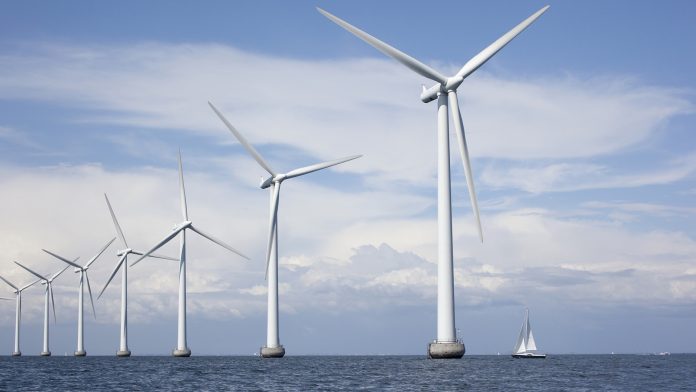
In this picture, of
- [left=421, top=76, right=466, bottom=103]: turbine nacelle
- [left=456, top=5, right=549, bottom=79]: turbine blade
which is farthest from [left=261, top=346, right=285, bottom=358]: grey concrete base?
[left=456, top=5, right=549, bottom=79]: turbine blade

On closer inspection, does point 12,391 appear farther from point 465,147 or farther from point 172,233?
point 172,233

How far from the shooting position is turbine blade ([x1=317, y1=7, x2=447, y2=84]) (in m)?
99.7

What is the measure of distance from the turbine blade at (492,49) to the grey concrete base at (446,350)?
3363 centimetres

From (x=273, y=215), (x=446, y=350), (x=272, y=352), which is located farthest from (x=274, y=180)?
(x=446, y=350)

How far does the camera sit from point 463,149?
103 m

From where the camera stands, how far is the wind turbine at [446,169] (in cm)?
10250

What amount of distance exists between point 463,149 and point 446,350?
2365cm

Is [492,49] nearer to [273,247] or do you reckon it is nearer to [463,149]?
[463,149]

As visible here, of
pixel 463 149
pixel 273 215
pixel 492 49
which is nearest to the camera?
pixel 463 149

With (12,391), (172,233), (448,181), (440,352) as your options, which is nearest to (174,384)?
(12,391)

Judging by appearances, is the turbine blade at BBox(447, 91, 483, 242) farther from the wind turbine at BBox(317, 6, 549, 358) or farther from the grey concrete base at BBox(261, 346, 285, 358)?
the grey concrete base at BBox(261, 346, 285, 358)

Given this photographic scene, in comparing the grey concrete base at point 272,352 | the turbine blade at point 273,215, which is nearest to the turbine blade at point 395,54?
the turbine blade at point 273,215

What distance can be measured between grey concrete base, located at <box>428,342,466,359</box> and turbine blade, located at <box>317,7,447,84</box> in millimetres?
32934

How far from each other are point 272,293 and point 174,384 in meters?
67.5
